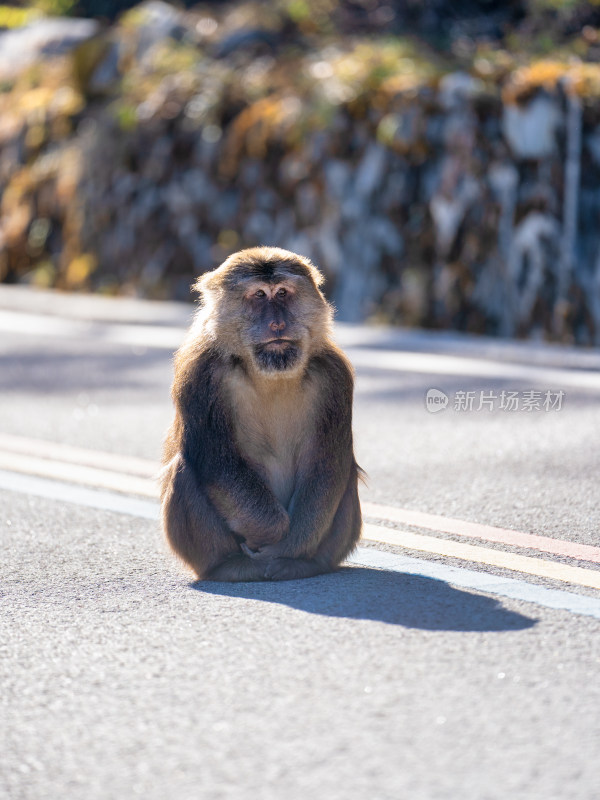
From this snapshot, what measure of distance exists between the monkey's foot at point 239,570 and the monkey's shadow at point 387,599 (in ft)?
0.11

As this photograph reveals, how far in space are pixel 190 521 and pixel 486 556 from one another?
1.11 metres

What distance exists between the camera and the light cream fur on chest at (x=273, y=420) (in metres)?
4.75

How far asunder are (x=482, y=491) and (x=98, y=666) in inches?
108

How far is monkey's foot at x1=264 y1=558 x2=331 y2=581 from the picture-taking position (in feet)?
15.5

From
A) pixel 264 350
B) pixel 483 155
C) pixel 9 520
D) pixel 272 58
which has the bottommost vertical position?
pixel 9 520

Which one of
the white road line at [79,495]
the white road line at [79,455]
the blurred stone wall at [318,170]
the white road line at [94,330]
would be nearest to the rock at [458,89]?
the blurred stone wall at [318,170]

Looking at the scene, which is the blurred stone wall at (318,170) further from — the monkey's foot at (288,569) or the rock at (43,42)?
the monkey's foot at (288,569)

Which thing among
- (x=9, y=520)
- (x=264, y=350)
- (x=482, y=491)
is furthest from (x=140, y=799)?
(x=482, y=491)

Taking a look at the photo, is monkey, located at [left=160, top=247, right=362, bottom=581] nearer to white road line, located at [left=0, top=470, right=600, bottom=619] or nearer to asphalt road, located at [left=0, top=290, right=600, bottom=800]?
asphalt road, located at [left=0, top=290, right=600, bottom=800]

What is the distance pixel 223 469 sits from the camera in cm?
465

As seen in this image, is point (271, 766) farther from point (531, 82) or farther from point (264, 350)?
point (531, 82)

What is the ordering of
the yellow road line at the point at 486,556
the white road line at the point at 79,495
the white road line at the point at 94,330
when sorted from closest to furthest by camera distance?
the yellow road line at the point at 486,556 → the white road line at the point at 79,495 → the white road line at the point at 94,330

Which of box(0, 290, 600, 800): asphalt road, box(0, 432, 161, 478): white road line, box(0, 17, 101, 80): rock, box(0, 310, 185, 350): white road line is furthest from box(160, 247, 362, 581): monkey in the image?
box(0, 17, 101, 80): rock

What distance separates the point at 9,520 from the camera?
5.84m
